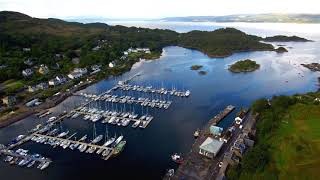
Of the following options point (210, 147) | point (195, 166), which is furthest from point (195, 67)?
point (195, 166)

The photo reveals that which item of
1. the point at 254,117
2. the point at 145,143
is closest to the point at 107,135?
the point at 145,143

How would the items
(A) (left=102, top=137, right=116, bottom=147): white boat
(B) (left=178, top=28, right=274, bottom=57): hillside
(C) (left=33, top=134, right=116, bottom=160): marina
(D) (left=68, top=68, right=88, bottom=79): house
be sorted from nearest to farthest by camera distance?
(C) (left=33, top=134, right=116, bottom=160): marina, (A) (left=102, top=137, right=116, bottom=147): white boat, (D) (left=68, top=68, right=88, bottom=79): house, (B) (left=178, top=28, right=274, bottom=57): hillside

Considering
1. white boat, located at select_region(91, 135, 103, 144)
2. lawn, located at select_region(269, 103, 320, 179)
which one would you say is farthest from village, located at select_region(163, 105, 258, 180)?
white boat, located at select_region(91, 135, 103, 144)

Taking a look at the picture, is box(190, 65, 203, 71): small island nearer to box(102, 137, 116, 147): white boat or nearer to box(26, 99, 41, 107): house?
box(26, 99, 41, 107): house

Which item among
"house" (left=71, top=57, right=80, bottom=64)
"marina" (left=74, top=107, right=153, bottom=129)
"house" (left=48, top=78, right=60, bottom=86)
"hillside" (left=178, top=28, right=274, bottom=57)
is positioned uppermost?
"hillside" (left=178, top=28, right=274, bottom=57)

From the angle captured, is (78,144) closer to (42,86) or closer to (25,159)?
(25,159)

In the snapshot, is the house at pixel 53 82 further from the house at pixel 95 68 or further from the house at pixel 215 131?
the house at pixel 215 131

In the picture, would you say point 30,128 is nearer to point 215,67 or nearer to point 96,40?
point 215,67
